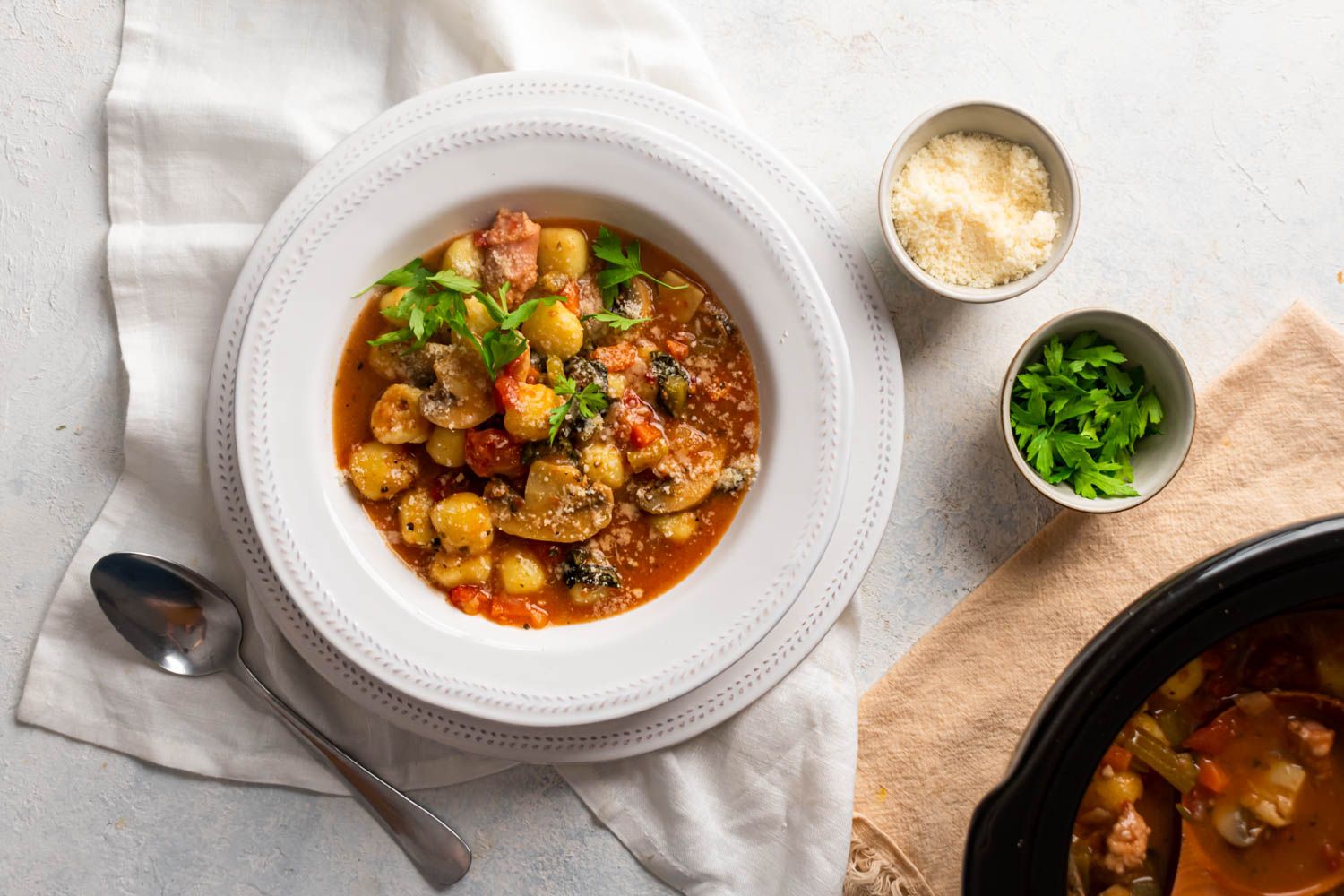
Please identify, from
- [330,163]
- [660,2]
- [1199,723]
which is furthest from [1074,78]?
[330,163]

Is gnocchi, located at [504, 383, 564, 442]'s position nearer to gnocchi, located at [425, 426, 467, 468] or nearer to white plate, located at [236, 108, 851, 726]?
gnocchi, located at [425, 426, 467, 468]

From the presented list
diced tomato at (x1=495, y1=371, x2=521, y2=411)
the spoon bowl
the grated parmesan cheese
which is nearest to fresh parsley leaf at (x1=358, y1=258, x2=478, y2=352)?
diced tomato at (x1=495, y1=371, x2=521, y2=411)

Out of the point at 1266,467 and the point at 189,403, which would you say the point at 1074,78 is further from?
the point at 189,403

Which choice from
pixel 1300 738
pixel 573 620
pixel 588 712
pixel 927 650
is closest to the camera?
pixel 1300 738

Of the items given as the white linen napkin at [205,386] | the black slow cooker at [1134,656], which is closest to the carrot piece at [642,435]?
the white linen napkin at [205,386]

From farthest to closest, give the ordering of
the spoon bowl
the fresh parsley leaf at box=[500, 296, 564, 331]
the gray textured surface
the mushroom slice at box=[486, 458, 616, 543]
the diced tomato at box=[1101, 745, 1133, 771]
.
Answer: the gray textured surface → the spoon bowl → the mushroom slice at box=[486, 458, 616, 543] → the fresh parsley leaf at box=[500, 296, 564, 331] → the diced tomato at box=[1101, 745, 1133, 771]

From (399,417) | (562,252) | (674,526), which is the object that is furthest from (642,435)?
(399,417)

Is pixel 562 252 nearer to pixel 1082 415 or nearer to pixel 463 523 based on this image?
pixel 463 523
